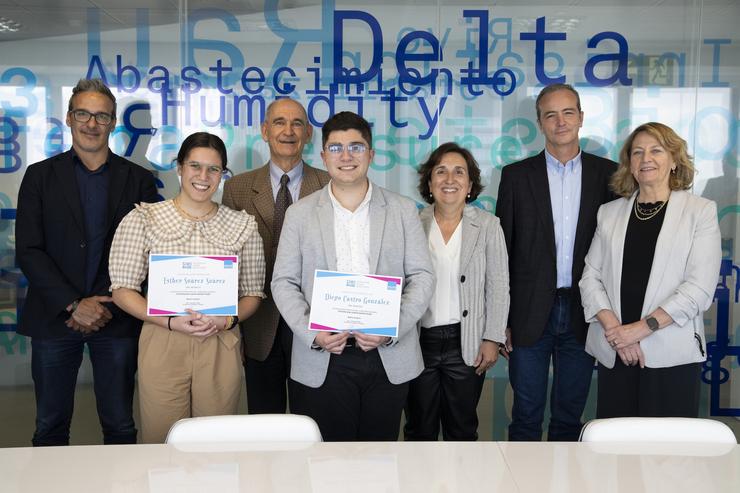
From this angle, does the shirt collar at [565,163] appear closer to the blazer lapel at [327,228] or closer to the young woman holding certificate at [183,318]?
the blazer lapel at [327,228]

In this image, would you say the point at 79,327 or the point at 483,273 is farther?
the point at 79,327

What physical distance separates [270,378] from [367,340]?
1.03 m

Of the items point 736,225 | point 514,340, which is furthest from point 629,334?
point 736,225

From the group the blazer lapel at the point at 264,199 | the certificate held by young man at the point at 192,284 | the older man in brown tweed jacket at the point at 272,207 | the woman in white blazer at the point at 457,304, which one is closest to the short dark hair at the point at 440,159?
the woman in white blazer at the point at 457,304

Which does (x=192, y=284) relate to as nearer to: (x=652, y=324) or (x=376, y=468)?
(x=376, y=468)

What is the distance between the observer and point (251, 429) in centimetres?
227

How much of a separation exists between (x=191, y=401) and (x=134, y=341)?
2.06ft

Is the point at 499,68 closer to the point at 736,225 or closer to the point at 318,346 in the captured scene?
the point at 736,225

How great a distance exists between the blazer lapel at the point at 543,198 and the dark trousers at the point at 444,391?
0.74 m

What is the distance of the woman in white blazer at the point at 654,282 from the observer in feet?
10.0

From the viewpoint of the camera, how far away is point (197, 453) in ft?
6.66

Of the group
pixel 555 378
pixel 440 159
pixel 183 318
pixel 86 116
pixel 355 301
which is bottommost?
pixel 555 378

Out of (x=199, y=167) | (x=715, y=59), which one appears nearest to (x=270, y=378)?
(x=199, y=167)

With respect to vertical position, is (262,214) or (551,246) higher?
(262,214)
